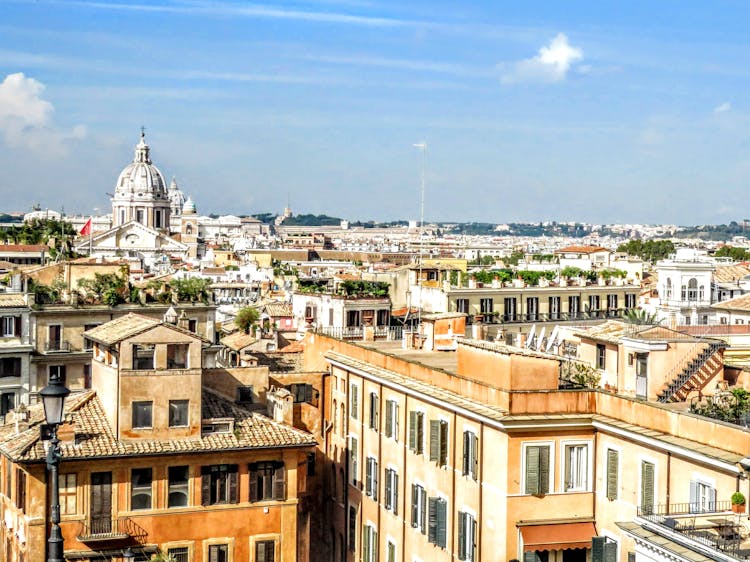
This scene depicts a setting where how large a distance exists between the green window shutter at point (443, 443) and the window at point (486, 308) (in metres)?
33.6

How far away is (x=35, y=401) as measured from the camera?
37.9 meters

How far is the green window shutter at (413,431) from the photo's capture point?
95.0ft

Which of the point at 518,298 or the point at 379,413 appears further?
the point at 518,298

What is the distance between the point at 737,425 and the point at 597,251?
101 metres

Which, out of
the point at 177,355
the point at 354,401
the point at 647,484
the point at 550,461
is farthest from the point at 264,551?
the point at 647,484

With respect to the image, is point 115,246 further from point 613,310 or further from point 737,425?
point 737,425

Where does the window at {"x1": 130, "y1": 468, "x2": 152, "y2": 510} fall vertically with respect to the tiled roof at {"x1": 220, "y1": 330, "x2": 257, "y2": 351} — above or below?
below

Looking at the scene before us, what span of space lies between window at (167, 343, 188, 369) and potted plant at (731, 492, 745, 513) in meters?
14.5

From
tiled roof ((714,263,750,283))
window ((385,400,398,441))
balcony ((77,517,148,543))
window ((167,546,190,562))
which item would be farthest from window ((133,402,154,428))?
tiled roof ((714,263,750,283))

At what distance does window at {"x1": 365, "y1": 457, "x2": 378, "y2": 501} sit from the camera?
3158 cm

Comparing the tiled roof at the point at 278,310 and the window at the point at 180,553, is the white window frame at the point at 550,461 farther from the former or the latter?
the tiled roof at the point at 278,310

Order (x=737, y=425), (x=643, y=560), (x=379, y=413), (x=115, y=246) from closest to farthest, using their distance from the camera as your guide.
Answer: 1. (x=643, y=560)
2. (x=737, y=425)
3. (x=379, y=413)
4. (x=115, y=246)

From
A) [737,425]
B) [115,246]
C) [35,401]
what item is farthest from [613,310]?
[115,246]

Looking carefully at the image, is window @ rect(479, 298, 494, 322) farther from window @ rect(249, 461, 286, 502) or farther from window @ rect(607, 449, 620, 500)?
window @ rect(607, 449, 620, 500)
